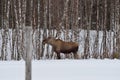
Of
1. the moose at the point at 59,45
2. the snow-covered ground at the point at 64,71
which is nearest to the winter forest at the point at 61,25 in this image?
the moose at the point at 59,45

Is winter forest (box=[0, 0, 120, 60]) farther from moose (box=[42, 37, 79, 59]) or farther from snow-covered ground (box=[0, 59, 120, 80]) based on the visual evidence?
snow-covered ground (box=[0, 59, 120, 80])

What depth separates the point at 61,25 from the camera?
1022cm

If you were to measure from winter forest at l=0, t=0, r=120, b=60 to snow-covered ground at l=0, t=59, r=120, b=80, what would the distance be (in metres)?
2.66

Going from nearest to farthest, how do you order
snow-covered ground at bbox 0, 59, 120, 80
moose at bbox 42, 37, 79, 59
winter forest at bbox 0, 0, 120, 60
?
snow-covered ground at bbox 0, 59, 120, 80
moose at bbox 42, 37, 79, 59
winter forest at bbox 0, 0, 120, 60

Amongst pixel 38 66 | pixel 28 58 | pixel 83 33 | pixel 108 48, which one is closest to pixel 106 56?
pixel 108 48

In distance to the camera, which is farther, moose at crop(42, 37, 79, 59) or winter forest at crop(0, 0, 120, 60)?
winter forest at crop(0, 0, 120, 60)

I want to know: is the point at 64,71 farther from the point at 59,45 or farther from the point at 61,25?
the point at 61,25

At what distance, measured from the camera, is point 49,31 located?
10227mm

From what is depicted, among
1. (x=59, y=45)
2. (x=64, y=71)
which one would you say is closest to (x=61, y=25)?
(x=59, y=45)

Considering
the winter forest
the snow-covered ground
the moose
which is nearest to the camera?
the snow-covered ground

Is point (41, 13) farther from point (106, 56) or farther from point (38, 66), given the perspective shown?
point (38, 66)

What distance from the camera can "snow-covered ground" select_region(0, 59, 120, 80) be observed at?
6441 millimetres

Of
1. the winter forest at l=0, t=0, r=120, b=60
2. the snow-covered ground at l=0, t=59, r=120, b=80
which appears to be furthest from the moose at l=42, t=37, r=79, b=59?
the snow-covered ground at l=0, t=59, r=120, b=80

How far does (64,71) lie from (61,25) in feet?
11.7
